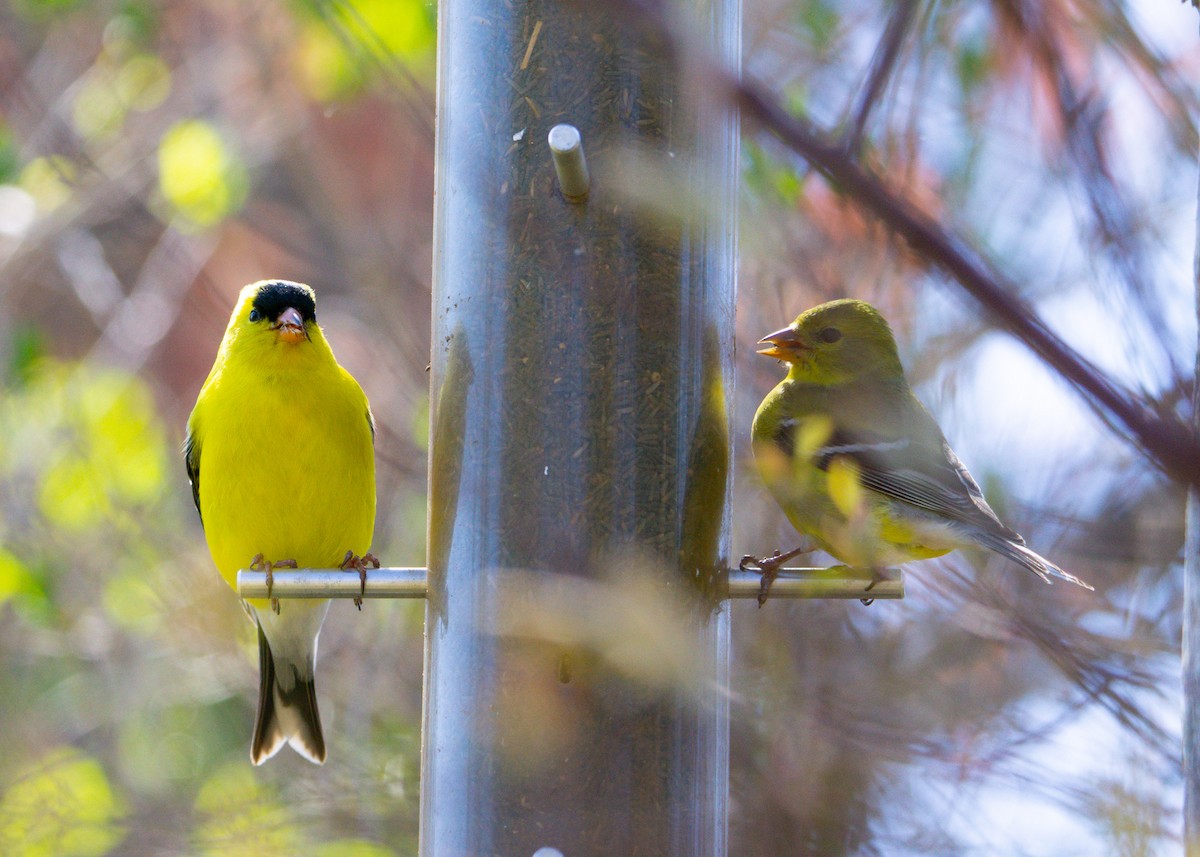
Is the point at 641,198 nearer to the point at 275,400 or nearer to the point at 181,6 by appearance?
the point at 275,400

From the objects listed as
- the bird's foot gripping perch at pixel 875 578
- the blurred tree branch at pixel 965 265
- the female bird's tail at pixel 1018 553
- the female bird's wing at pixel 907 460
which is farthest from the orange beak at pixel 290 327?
the blurred tree branch at pixel 965 265

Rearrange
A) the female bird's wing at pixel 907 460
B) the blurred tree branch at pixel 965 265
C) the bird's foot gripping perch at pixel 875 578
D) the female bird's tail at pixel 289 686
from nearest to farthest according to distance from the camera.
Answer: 1. the blurred tree branch at pixel 965 265
2. the bird's foot gripping perch at pixel 875 578
3. the female bird's wing at pixel 907 460
4. the female bird's tail at pixel 289 686

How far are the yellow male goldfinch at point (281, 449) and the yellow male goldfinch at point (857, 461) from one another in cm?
98

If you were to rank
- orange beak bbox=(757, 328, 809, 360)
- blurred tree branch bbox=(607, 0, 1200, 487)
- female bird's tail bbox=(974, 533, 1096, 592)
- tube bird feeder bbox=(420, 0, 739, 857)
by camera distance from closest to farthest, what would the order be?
blurred tree branch bbox=(607, 0, 1200, 487), tube bird feeder bbox=(420, 0, 739, 857), female bird's tail bbox=(974, 533, 1096, 592), orange beak bbox=(757, 328, 809, 360)

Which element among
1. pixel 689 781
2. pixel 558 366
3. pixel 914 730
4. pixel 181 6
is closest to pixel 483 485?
pixel 558 366

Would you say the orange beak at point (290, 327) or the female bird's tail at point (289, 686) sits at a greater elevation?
the orange beak at point (290, 327)

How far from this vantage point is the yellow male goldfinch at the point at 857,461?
3.41 meters

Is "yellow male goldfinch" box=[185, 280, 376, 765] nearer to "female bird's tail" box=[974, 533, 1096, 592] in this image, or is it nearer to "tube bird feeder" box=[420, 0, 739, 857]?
"tube bird feeder" box=[420, 0, 739, 857]

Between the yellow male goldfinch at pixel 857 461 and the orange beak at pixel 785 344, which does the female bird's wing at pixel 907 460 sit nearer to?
the yellow male goldfinch at pixel 857 461

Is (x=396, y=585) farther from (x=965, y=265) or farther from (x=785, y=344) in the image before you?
(x=965, y=265)

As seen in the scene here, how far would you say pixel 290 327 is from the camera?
141 inches

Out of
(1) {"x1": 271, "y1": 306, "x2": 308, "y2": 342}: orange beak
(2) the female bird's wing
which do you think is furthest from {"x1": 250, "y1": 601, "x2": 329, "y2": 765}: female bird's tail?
(2) the female bird's wing

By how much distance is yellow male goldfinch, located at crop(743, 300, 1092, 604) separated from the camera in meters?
3.41

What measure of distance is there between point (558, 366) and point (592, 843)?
914mm
